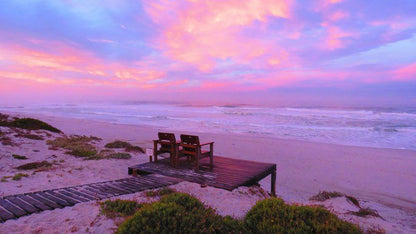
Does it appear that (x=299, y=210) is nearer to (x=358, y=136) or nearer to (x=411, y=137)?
(x=358, y=136)

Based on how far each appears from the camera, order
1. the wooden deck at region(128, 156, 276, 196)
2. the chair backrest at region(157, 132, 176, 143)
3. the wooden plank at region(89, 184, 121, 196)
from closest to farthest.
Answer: the wooden plank at region(89, 184, 121, 196), the wooden deck at region(128, 156, 276, 196), the chair backrest at region(157, 132, 176, 143)

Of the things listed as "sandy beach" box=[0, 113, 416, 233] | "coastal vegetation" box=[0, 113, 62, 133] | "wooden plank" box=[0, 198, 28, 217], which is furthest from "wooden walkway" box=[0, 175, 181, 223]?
"coastal vegetation" box=[0, 113, 62, 133]

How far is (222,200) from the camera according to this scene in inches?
230

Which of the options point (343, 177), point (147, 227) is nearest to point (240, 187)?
point (147, 227)

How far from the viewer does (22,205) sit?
471 centimetres

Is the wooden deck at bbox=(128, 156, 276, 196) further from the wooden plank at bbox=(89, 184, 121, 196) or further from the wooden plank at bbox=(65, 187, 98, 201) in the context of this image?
the wooden plank at bbox=(65, 187, 98, 201)

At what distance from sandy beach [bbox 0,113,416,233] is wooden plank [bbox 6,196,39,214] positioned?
0.24m

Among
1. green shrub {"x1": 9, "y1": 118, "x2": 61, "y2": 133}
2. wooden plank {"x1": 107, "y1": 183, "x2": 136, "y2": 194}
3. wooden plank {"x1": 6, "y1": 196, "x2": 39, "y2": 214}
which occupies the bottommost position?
wooden plank {"x1": 107, "y1": 183, "x2": 136, "y2": 194}

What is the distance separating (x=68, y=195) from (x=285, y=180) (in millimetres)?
7655

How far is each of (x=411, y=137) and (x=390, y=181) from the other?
1514 cm

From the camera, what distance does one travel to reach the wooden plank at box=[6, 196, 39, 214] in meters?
4.50

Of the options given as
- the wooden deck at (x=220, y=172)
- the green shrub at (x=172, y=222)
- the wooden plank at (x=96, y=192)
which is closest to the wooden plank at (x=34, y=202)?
the wooden plank at (x=96, y=192)

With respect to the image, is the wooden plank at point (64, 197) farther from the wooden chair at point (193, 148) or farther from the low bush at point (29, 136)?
the low bush at point (29, 136)

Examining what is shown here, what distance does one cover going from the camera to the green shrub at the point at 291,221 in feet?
11.5
